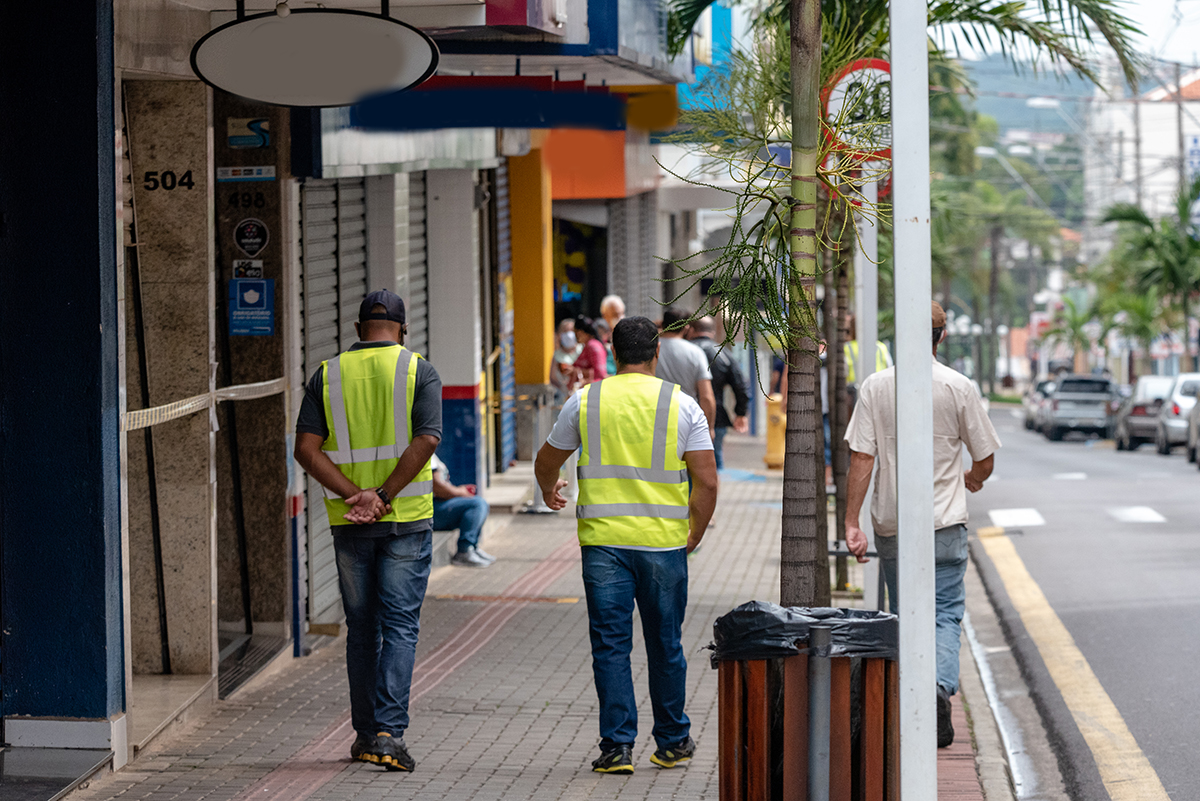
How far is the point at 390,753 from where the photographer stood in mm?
6090

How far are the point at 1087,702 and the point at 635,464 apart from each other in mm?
3489

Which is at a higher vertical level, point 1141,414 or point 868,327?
point 868,327

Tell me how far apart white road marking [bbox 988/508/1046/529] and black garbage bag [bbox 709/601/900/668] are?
11.8m

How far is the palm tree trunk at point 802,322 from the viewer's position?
4.66 m

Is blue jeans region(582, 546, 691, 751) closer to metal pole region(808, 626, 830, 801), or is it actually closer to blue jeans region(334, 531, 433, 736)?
blue jeans region(334, 531, 433, 736)

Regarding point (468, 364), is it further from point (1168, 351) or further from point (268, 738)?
point (1168, 351)

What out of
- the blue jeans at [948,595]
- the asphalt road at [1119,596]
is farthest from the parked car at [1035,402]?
the blue jeans at [948,595]

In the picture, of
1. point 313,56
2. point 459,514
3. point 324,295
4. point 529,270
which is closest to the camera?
Answer: point 313,56

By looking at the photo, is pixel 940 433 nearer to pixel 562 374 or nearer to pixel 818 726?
pixel 818 726

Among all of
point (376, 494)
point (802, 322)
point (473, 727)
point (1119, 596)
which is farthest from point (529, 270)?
point (802, 322)

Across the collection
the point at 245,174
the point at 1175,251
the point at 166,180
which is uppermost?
the point at 1175,251

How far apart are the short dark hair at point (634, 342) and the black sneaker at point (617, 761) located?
152 centimetres

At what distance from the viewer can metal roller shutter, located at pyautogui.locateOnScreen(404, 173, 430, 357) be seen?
12.1 metres

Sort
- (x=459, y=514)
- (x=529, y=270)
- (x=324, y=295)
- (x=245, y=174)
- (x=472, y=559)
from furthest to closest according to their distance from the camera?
1. (x=529, y=270)
2. (x=472, y=559)
3. (x=459, y=514)
4. (x=324, y=295)
5. (x=245, y=174)
